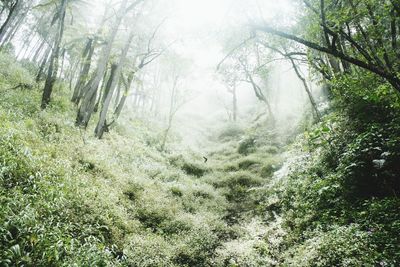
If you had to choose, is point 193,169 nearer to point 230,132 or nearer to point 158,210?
point 158,210

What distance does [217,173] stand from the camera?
17719mm

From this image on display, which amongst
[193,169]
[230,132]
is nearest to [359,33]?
[193,169]

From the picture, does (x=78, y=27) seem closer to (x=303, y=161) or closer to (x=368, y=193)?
(x=303, y=161)

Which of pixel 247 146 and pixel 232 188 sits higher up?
pixel 247 146

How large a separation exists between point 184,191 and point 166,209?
8.69ft

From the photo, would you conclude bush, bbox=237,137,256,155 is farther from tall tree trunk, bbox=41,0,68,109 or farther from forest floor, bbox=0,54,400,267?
tall tree trunk, bbox=41,0,68,109

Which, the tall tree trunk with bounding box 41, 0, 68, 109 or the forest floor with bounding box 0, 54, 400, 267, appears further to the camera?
the tall tree trunk with bounding box 41, 0, 68, 109

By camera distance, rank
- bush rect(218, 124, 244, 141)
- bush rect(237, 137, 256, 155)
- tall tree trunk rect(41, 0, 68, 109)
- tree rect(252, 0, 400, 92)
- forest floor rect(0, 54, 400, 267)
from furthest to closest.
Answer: bush rect(218, 124, 244, 141)
bush rect(237, 137, 256, 155)
tall tree trunk rect(41, 0, 68, 109)
tree rect(252, 0, 400, 92)
forest floor rect(0, 54, 400, 267)

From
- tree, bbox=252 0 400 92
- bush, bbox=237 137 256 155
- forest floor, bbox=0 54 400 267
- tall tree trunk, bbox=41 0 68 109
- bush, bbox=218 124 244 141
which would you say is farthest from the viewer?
bush, bbox=218 124 244 141

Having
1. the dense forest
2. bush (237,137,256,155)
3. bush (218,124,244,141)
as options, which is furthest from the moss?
bush (218,124,244,141)

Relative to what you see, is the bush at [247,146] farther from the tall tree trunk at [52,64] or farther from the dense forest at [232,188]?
the tall tree trunk at [52,64]

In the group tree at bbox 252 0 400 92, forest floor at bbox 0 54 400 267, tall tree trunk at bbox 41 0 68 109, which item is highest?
tree at bbox 252 0 400 92

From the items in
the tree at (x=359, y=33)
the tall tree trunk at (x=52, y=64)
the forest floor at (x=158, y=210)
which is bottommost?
the forest floor at (x=158, y=210)

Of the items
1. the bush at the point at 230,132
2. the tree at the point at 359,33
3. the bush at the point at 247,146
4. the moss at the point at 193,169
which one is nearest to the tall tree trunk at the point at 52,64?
the moss at the point at 193,169
